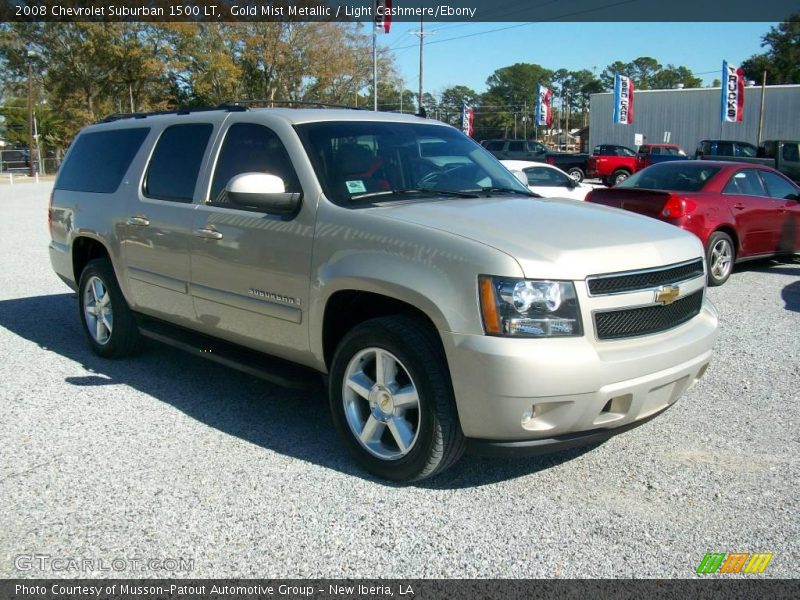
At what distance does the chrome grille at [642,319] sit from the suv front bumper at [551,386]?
5 cm

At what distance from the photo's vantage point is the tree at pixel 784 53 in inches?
3004

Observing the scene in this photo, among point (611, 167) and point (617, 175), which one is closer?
point (611, 167)

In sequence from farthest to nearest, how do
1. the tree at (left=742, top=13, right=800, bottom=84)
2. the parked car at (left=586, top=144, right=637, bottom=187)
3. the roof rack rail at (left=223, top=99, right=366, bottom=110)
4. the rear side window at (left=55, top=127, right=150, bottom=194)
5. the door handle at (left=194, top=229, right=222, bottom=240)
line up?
the tree at (left=742, top=13, right=800, bottom=84), the parked car at (left=586, top=144, right=637, bottom=187), the rear side window at (left=55, top=127, right=150, bottom=194), the roof rack rail at (left=223, top=99, right=366, bottom=110), the door handle at (left=194, top=229, right=222, bottom=240)

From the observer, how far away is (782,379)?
214 inches

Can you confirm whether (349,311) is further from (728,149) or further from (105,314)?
(728,149)

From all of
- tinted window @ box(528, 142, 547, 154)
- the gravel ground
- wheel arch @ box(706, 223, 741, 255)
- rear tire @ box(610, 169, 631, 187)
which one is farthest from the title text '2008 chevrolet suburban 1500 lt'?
tinted window @ box(528, 142, 547, 154)

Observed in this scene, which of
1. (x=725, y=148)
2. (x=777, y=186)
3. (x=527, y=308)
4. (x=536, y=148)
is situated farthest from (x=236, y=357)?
(x=536, y=148)

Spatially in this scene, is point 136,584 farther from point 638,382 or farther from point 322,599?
point 638,382

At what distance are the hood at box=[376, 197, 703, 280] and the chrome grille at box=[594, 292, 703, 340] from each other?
0.20 m

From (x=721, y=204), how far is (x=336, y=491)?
7.49 meters

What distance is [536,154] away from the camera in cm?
3619

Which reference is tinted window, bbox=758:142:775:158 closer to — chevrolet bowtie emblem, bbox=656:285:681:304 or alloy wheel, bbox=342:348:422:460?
chevrolet bowtie emblem, bbox=656:285:681:304

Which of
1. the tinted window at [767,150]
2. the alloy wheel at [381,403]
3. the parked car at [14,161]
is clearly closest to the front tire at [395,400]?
the alloy wheel at [381,403]

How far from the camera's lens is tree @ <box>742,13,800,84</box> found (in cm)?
7631
